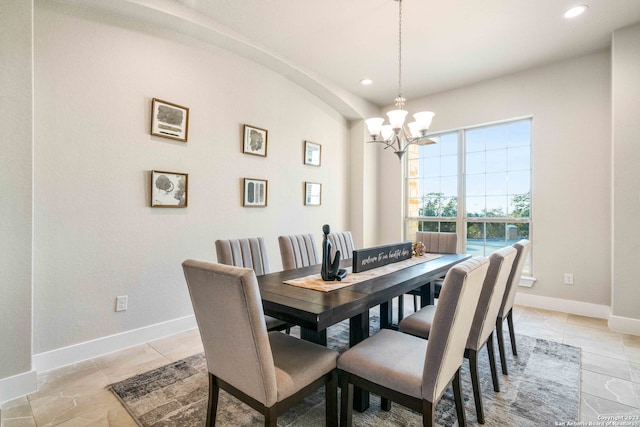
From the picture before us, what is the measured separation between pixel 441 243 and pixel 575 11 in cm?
236

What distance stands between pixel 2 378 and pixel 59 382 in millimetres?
303

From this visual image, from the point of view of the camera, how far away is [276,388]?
4.21 ft

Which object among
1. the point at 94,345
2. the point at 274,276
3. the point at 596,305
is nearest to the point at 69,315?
the point at 94,345

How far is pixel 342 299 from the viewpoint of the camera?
5.11ft

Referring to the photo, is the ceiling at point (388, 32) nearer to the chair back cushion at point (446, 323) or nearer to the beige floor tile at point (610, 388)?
the chair back cushion at point (446, 323)

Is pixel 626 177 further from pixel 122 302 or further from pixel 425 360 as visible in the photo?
pixel 122 302

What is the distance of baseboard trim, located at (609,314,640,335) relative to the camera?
2979 mm

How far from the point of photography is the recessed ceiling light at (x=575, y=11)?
2673 mm

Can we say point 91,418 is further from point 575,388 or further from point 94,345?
point 575,388

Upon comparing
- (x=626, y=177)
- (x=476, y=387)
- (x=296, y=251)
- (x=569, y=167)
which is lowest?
(x=476, y=387)

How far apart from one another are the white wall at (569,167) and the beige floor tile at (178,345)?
382 cm

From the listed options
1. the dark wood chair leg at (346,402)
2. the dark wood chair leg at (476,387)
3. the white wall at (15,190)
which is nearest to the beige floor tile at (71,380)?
the white wall at (15,190)

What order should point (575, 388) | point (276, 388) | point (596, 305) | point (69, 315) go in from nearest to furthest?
point (276, 388) → point (575, 388) → point (69, 315) → point (596, 305)

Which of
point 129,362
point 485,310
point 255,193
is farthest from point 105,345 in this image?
point 485,310
